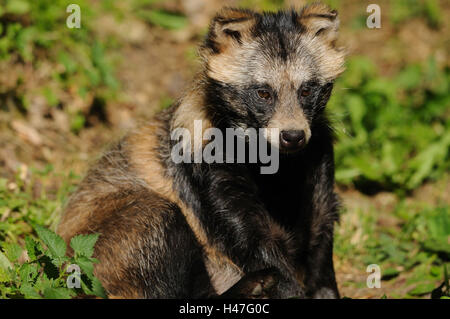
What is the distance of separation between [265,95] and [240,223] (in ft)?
3.91

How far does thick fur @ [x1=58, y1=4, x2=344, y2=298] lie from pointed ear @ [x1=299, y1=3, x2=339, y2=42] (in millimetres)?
14

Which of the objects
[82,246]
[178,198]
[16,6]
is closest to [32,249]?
[82,246]

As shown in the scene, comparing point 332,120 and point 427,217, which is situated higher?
point 332,120

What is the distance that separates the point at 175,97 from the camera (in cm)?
668

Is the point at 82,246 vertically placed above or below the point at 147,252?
above

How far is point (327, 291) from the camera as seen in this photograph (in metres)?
5.93

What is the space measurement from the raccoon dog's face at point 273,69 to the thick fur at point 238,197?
10 millimetres

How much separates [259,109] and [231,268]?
1.55m

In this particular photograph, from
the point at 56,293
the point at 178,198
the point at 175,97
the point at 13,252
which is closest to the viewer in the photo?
the point at 56,293

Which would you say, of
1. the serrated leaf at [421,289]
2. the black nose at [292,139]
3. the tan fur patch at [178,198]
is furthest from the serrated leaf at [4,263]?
the serrated leaf at [421,289]

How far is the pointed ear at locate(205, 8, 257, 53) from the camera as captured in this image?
544 cm

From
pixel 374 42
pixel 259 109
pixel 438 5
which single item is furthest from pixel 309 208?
pixel 438 5

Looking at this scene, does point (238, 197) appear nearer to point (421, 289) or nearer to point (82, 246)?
point (82, 246)
